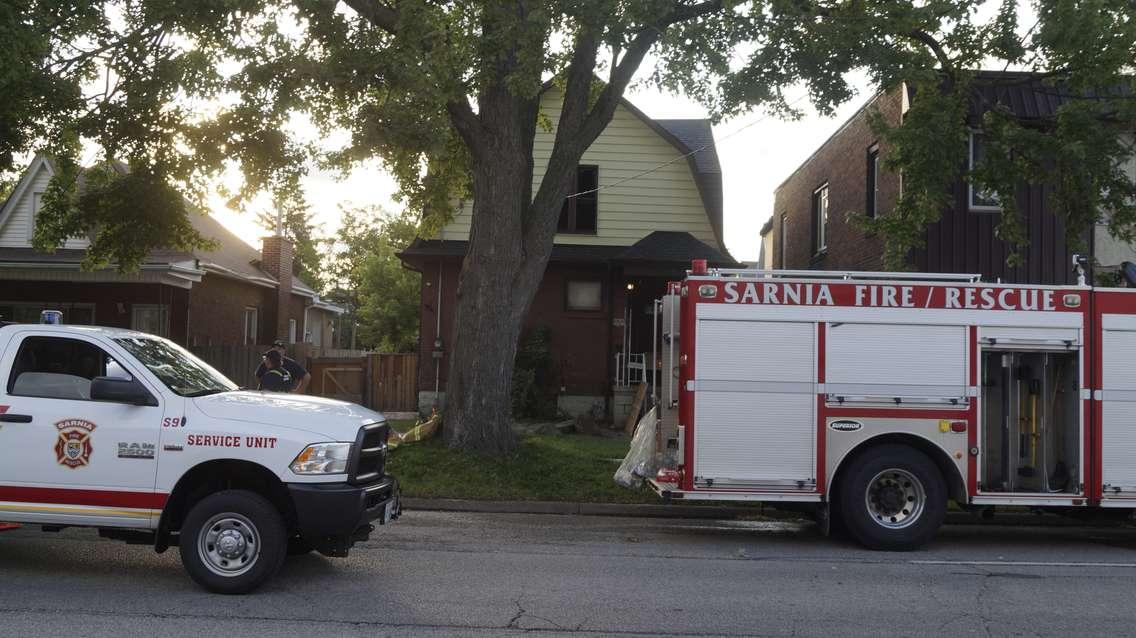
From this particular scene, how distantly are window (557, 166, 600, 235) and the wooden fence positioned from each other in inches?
201

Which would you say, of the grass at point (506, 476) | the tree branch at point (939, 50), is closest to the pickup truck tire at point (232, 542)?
the grass at point (506, 476)

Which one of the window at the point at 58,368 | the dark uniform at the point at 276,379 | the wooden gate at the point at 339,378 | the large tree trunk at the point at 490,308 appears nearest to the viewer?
the window at the point at 58,368

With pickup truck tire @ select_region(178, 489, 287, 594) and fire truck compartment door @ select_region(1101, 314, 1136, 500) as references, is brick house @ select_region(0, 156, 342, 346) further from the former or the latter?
fire truck compartment door @ select_region(1101, 314, 1136, 500)

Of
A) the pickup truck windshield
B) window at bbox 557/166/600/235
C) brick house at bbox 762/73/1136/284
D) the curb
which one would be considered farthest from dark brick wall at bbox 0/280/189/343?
the pickup truck windshield

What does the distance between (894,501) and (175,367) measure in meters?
6.54

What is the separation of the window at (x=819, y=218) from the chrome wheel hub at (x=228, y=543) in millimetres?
16912

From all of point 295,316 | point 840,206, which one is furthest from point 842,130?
point 295,316

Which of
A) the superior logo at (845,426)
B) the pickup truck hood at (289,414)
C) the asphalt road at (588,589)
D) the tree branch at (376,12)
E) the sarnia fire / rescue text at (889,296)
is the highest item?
the tree branch at (376,12)

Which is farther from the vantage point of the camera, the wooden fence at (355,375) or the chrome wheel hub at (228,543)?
the wooden fence at (355,375)

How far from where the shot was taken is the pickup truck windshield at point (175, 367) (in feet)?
22.7

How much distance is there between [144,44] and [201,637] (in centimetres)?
914

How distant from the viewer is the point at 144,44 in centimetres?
1219

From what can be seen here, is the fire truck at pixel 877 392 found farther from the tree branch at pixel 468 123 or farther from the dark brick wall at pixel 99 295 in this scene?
the dark brick wall at pixel 99 295

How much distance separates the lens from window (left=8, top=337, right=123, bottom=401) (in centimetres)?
680
